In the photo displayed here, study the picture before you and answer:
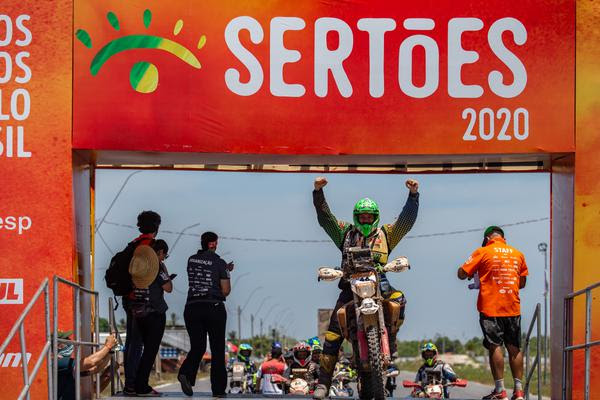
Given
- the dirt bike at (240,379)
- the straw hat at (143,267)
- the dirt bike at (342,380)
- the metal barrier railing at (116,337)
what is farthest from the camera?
the dirt bike at (240,379)

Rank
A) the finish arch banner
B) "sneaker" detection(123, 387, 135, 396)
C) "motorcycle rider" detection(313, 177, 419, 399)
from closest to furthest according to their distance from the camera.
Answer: "motorcycle rider" detection(313, 177, 419, 399)
the finish arch banner
"sneaker" detection(123, 387, 135, 396)

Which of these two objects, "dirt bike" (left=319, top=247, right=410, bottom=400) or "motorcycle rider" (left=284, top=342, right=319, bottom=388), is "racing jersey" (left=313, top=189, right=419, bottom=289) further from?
"motorcycle rider" (left=284, top=342, right=319, bottom=388)

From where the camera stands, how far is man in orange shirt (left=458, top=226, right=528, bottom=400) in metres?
13.7

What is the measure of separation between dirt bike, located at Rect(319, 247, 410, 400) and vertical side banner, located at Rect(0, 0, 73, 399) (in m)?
3.05

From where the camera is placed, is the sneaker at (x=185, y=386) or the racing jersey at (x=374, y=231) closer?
the racing jersey at (x=374, y=231)

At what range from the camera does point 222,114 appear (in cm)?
1413

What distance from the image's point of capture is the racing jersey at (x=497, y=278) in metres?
13.7

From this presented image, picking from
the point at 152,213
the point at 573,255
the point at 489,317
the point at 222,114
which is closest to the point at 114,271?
the point at 152,213

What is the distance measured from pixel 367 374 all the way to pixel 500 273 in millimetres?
1979

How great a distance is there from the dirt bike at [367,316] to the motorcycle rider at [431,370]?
663 cm

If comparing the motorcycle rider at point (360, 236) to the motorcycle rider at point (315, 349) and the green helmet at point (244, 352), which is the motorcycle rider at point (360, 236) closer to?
the motorcycle rider at point (315, 349)

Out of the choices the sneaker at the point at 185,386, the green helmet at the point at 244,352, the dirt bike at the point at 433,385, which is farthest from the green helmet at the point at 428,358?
the sneaker at the point at 185,386

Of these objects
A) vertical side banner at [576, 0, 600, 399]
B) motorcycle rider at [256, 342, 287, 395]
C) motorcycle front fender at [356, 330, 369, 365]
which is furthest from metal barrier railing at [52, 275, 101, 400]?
motorcycle rider at [256, 342, 287, 395]

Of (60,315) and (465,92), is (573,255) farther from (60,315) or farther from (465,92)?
(60,315)
